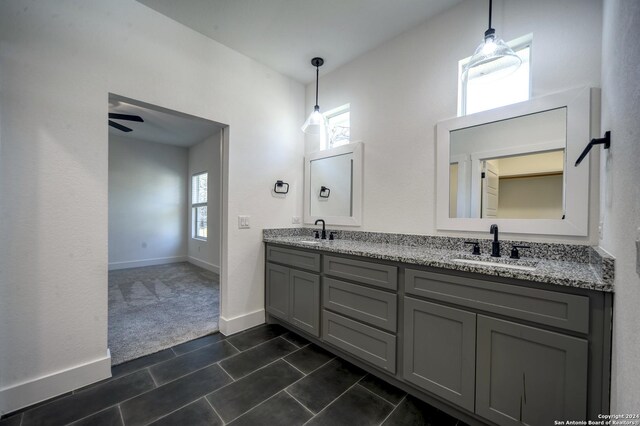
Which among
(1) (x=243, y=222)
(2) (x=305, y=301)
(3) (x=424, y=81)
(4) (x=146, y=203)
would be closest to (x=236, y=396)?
(2) (x=305, y=301)

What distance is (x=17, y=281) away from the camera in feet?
5.07

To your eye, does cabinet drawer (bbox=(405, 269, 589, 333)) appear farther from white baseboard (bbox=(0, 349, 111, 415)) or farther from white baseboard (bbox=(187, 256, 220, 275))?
white baseboard (bbox=(187, 256, 220, 275))

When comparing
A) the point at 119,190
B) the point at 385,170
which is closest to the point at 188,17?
the point at 385,170

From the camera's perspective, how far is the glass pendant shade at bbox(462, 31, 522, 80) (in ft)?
4.95

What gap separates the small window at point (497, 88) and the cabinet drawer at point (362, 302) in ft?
5.02

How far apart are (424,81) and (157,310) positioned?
3.69 meters

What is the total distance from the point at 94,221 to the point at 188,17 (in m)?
1.79

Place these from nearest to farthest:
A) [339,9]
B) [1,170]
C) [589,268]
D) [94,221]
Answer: [589,268], [1,170], [94,221], [339,9]

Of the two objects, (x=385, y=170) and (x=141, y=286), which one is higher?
(x=385, y=170)

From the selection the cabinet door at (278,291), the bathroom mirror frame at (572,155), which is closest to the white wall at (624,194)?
the bathroom mirror frame at (572,155)

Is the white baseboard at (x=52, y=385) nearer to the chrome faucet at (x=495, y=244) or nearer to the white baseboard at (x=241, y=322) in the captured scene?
the white baseboard at (x=241, y=322)

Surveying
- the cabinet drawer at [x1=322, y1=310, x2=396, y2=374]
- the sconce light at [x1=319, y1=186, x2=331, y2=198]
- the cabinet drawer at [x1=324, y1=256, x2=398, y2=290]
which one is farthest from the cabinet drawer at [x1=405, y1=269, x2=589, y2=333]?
the sconce light at [x1=319, y1=186, x2=331, y2=198]

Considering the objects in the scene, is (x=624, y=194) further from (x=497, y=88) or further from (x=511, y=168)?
(x=497, y=88)

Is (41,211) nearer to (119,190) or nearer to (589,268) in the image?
(589,268)
